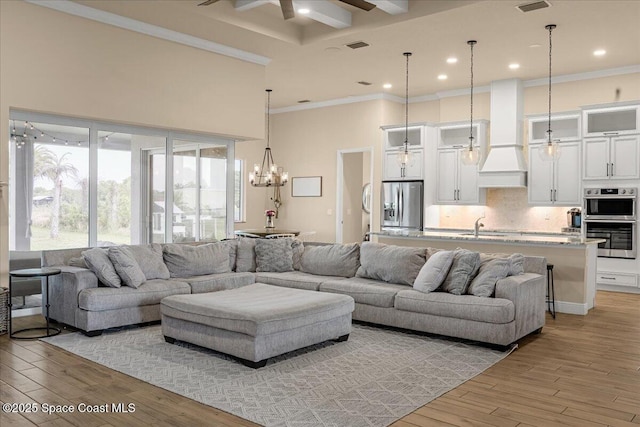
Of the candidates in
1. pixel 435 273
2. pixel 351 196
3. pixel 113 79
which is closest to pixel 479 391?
pixel 435 273

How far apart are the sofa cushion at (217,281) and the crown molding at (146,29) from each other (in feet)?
9.70

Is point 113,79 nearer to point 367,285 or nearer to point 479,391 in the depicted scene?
point 367,285

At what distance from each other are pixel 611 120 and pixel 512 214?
2072 mm

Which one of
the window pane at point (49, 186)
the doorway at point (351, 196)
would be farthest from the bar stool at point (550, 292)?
the window pane at point (49, 186)

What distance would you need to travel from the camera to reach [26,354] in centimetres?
440

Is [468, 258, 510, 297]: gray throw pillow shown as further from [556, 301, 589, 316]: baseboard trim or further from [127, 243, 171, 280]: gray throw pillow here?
[127, 243, 171, 280]: gray throw pillow

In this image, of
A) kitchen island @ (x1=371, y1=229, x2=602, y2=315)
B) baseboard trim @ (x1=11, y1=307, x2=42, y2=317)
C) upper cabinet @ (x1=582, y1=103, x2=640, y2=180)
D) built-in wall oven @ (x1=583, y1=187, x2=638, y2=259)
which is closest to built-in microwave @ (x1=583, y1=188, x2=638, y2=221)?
built-in wall oven @ (x1=583, y1=187, x2=638, y2=259)

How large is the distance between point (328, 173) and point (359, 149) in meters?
0.86

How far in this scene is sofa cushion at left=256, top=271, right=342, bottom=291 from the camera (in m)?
5.88

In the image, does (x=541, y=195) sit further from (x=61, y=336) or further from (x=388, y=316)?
(x=61, y=336)

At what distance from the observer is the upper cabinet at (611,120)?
7723 millimetres

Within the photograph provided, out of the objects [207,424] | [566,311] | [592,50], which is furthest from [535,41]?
[207,424]

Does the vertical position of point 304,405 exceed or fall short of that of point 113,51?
it falls short

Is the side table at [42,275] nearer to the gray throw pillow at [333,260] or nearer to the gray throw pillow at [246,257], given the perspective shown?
the gray throw pillow at [246,257]
